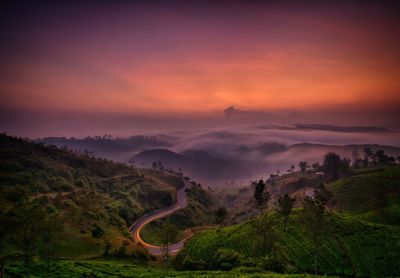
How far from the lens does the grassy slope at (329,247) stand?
7900 centimetres

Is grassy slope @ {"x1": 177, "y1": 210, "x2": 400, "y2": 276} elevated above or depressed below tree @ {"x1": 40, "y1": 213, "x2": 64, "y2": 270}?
below

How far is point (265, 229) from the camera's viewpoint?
8712 centimetres

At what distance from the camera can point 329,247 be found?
85.1m

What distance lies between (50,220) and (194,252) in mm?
43185

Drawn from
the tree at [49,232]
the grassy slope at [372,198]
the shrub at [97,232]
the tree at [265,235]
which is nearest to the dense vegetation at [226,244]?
the tree at [49,232]

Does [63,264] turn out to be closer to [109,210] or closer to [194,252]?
[194,252]

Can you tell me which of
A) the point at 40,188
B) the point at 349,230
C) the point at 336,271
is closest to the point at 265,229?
the point at 336,271

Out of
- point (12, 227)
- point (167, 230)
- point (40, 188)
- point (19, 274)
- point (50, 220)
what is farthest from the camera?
point (40, 188)

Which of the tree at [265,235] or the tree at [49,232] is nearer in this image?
the tree at [49,232]

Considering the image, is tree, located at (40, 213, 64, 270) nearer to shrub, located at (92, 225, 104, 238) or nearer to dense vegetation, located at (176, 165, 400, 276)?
dense vegetation, located at (176, 165, 400, 276)

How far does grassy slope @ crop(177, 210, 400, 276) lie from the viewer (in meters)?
79.0

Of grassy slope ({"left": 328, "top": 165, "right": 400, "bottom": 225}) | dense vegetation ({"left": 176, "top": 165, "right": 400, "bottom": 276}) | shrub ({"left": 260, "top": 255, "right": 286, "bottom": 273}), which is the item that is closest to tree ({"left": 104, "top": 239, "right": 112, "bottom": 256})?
dense vegetation ({"left": 176, "top": 165, "right": 400, "bottom": 276})

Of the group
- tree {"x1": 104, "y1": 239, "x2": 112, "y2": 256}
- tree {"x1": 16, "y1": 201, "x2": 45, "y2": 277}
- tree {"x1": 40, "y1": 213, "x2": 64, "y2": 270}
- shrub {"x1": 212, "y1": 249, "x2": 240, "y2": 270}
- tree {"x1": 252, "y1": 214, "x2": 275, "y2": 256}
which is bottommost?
tree {"x1": 104, "y1": 239, "x2": 112, "y2": 256}

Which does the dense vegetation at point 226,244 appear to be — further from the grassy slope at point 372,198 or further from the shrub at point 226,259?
the grassy slope at point 372,198
